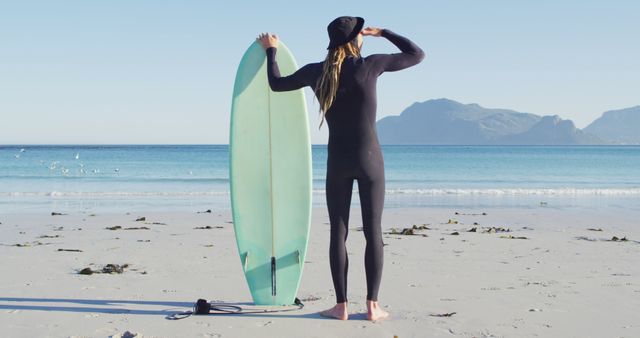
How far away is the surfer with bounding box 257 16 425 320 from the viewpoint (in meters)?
3.48

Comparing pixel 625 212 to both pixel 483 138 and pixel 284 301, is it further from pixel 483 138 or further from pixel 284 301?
pixel 483 138

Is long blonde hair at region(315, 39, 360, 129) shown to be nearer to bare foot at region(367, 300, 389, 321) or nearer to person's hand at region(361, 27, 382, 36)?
person's hand at region(361, 27, 382, 36)

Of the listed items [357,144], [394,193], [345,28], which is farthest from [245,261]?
[394,193]

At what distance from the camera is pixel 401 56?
3.56m

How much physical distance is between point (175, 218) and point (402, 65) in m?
6.98

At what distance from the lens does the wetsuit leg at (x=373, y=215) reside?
3520 millimetres

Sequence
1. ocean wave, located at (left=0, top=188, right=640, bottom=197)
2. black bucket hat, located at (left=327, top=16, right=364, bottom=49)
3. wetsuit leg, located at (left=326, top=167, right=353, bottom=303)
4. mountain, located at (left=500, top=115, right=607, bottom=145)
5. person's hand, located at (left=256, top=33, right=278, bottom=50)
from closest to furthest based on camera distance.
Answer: black bucket hat, located at (left=327, top=16, right=364, bottom=49) → wetsuit leg, located at (left=326, top=167, right=353, bottom=303) → person's hand, located at (left=256, top=33, right=278, bottom=50) → ocean wave, located at (left=0, top=188, right=640, bottom=197) → mountain, located at (left=500, top=115, right=607, bottom=145)

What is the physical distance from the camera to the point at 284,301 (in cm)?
407

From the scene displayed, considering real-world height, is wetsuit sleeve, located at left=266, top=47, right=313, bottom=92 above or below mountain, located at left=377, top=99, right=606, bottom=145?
below

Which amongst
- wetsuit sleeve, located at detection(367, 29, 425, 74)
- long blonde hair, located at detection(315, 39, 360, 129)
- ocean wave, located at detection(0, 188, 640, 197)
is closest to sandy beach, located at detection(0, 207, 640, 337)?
long blonde hair, located at detection(315, 39, 360, 129)

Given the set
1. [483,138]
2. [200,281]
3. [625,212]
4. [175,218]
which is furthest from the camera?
[483,138]

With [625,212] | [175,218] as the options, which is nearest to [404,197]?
[625,212]

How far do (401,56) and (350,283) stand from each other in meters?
1.90

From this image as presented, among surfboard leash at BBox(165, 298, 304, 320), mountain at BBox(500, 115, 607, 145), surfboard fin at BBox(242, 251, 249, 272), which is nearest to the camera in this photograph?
surfboard leash at BBox(165, 298, 304, 320)
